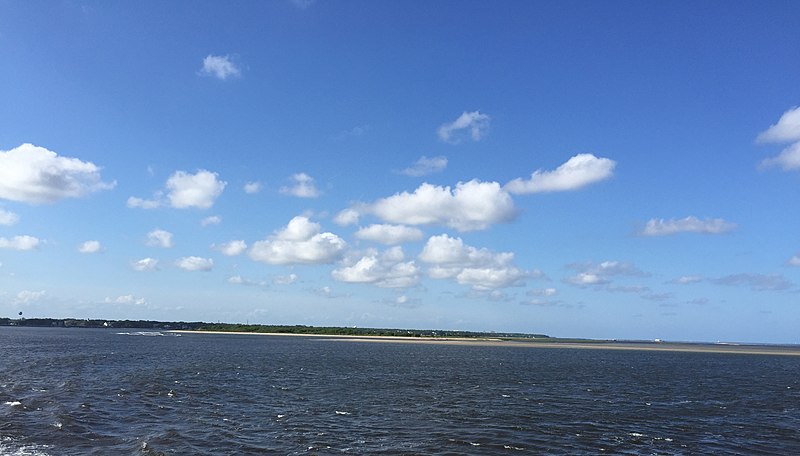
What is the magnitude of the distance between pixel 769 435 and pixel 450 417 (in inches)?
879

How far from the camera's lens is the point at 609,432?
37.6m

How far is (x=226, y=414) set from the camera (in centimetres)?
4206

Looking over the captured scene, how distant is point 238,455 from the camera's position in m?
29.6

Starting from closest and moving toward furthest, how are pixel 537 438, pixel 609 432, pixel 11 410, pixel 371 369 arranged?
pixel 537 438 → pixel 609 432 → pixel 11 410 → pixel 371 369

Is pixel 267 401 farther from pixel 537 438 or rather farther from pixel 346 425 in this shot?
pixel 537 438

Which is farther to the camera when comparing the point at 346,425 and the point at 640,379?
the point at 640,379

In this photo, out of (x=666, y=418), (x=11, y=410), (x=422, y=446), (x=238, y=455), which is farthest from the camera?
(x=666, y=418)

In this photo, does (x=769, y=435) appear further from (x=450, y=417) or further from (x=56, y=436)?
(x=56, y=436)

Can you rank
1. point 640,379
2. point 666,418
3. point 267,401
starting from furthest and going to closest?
point 640,379
point 267,401
point 666,418

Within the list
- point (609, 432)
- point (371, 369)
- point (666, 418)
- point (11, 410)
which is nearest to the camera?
point (609, 432)

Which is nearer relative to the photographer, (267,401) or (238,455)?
(238,455)

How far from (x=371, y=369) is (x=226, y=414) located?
4484 cm

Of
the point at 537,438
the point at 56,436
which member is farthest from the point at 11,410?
the point at 537,438

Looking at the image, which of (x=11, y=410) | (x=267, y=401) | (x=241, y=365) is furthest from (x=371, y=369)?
(x=11, y=410)
